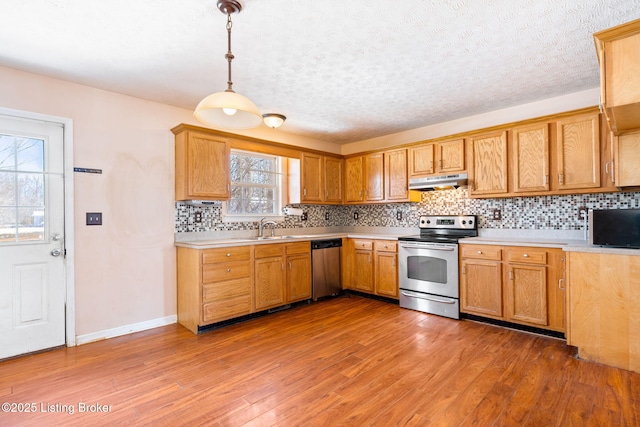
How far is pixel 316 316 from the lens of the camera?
378cm

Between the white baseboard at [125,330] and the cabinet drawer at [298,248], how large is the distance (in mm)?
1512

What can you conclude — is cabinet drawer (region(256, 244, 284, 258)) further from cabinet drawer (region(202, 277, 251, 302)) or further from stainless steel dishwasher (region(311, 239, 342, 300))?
stainless steel dishwasher (region(311, 239, 342, 300))

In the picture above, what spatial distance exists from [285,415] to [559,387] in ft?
6.09

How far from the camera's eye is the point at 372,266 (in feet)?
14.7

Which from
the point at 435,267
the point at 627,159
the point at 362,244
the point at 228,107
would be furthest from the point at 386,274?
the point at 228,107

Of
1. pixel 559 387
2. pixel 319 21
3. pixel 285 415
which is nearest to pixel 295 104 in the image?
pixel 319 21

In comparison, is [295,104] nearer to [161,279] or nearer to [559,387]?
[161,279]

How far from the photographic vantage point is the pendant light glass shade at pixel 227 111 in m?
1.76

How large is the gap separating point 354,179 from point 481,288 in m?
2.44

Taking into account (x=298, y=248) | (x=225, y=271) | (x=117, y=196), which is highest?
(x=117, y=196)

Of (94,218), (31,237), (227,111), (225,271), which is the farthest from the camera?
(225,271)

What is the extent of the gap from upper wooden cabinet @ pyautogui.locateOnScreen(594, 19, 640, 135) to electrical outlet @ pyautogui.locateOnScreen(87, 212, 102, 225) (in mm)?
4191

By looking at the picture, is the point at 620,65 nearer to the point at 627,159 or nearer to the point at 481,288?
the point at 627,159

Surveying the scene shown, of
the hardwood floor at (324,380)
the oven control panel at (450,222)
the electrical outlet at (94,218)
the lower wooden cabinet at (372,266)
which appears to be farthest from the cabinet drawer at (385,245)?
the electrical outlet at (94,218)
